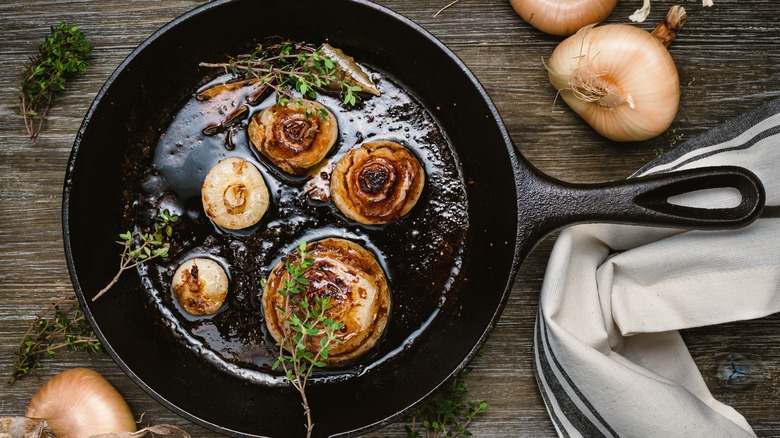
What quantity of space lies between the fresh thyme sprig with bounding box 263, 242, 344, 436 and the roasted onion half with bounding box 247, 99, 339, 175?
1.25ft

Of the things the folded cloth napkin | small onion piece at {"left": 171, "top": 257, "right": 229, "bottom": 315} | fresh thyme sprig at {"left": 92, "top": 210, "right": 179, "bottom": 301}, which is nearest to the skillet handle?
the folded cloth napkin

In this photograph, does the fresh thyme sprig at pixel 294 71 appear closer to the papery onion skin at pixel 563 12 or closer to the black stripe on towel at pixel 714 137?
the papery onion skin at pixel 563 12

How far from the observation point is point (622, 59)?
85.7 inches

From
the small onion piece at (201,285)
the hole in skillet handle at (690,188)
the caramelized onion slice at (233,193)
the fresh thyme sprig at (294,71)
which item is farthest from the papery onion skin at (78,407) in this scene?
the hole in skillet handle at (690,188)

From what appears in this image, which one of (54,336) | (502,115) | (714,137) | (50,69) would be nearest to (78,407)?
(54,336)

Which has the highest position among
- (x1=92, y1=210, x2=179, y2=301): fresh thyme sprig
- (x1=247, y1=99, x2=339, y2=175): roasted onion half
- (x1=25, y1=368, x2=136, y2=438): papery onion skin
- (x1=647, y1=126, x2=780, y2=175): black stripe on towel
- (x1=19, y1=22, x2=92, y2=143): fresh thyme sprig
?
(x1=19, y1=22, x2=92, y2=143): fresh thyme sprig

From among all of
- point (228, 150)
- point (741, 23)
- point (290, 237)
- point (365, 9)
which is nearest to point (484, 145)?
point (365, 9)

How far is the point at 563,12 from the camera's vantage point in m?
2.26

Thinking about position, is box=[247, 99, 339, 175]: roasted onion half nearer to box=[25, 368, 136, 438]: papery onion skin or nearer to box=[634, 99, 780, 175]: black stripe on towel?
box=[25, 368, 136, 438]: papery onion skin

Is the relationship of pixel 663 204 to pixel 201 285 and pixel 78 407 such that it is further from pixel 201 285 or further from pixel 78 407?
pixel 78 407

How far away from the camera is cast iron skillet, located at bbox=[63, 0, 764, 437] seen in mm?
2053

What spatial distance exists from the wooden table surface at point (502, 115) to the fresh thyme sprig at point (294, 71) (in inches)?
13.5

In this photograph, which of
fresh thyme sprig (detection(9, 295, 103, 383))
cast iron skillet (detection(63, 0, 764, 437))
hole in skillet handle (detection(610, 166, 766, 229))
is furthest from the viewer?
fresh thyme sprig (detection(9, 295, 103, 383))

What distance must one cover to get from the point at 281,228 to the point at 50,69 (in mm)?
1084
